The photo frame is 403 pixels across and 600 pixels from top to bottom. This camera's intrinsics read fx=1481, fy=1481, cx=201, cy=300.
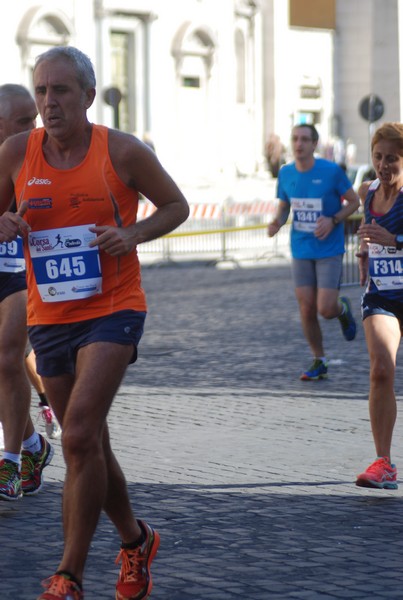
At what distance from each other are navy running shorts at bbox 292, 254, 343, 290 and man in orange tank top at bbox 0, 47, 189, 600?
601 centimetres

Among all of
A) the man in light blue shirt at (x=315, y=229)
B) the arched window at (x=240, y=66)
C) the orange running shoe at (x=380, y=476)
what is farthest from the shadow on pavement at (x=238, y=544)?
the arched window at (x=240, y=66)

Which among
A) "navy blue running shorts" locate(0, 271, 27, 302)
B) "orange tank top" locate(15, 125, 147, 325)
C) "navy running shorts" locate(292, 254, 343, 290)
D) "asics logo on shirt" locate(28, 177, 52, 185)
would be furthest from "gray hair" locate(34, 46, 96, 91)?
"navy running shorts" locate(292, 254, 343, 290)

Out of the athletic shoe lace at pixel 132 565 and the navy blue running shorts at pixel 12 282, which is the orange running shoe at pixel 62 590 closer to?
the athletic shoe lace at pixel 132 565

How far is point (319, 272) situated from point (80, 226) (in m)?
6.26

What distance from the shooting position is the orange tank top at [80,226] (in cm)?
493

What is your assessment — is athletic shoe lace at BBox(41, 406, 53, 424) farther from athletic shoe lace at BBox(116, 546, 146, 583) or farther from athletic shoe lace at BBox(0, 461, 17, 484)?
athletic shoe lace at BBox(116, 546, 146, 583)

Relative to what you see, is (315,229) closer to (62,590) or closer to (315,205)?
(315,205)

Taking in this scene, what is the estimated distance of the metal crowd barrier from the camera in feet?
85.9

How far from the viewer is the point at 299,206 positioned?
11.1 m

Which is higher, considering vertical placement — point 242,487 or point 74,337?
point 74,337

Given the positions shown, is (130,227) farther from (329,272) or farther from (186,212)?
(329,272)

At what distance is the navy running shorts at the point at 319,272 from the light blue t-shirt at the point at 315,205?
5 cm

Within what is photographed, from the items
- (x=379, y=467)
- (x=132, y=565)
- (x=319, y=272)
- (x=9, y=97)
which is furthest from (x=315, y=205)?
(x=132, y=565)

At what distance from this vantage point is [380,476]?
22.2 feet
